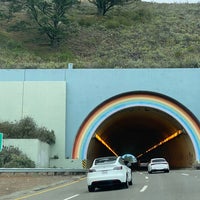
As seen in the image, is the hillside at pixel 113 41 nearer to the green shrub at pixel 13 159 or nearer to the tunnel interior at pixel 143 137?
the tunnel interior at pixel 143 137

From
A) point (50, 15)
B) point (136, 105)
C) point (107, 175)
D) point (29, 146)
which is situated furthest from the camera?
point (50, 15)

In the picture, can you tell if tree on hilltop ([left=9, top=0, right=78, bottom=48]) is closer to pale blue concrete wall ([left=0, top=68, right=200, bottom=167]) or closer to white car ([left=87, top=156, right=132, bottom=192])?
pale blue concrete wall ([left=0, top=68, right=200, bottom=167])

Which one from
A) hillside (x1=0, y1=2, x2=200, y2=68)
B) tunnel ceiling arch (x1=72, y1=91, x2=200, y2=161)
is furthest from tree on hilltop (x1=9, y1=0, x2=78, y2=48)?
tunnel ceiling arch (x1=72, y1=91, x2=200, y2=161)

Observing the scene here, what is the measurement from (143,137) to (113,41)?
1552cm

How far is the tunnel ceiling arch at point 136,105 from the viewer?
43312 mm

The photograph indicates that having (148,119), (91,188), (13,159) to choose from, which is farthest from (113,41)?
(91,188)

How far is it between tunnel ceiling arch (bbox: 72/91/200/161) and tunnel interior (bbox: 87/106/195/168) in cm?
144

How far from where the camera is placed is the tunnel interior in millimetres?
48156

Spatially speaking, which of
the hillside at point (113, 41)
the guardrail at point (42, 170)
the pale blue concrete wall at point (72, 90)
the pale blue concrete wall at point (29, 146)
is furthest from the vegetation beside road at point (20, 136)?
the hillside at point (113, 41)

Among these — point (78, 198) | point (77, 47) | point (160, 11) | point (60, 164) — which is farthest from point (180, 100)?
point (160, 11)

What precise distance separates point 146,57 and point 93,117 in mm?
22560

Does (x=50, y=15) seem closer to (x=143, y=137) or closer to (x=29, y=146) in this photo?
(x=143, y=137)

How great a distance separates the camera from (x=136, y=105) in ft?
144

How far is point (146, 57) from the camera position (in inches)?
2527
